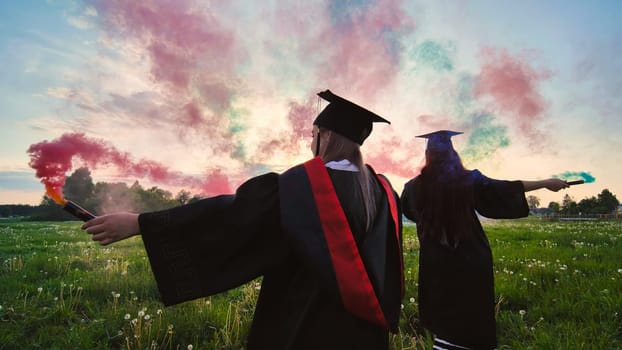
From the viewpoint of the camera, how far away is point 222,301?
5.17m

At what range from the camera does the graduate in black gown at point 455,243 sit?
12.2 ft

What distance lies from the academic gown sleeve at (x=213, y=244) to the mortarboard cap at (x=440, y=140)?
8.61ft

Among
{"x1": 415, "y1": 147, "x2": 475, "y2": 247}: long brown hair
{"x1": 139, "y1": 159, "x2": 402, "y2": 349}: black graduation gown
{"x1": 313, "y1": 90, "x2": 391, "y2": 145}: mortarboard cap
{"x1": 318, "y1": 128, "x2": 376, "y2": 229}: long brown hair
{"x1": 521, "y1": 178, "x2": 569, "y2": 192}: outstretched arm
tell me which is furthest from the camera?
{"x1": 521, "y1": 178, "x2": 569, "y2": 192}: outstretched arm

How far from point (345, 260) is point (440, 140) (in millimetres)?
2670

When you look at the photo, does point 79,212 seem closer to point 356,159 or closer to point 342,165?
point 342,165

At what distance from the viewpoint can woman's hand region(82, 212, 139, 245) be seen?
7.10 ft

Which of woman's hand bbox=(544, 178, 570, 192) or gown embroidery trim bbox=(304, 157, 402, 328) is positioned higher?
woman's hand bbox=(544, 178, 570, 192)

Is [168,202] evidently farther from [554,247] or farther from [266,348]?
[554,247]

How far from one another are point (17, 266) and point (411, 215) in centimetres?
755

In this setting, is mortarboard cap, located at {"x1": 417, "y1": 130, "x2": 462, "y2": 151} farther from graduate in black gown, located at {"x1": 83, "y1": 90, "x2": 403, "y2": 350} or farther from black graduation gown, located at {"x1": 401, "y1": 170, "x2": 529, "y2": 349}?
graduate in black gown, located at {"x1": 83, "y1": 90, "x2": 403, "y2": 350}

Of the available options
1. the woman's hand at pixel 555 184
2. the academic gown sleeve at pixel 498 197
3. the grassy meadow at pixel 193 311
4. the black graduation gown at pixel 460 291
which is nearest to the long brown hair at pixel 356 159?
the black graduation gown at pixel 460 291

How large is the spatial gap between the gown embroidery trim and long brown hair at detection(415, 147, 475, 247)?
1.89 meters

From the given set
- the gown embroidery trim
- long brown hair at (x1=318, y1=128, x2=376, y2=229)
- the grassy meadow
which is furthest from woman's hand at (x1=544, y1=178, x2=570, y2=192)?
the gown embroidery trim

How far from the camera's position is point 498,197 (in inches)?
173
